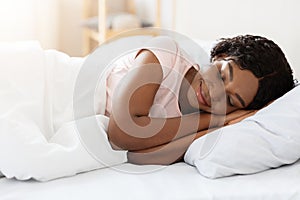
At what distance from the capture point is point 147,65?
50.2 inches

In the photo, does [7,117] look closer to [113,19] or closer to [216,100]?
[216,100]

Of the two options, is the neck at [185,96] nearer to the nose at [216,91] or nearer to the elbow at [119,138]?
the nose at [216,91]

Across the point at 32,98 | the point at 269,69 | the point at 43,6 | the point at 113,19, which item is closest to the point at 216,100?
the point at 269,69

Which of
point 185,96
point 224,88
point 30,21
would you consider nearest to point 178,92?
point 185,96

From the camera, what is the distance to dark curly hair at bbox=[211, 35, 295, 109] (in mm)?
1290

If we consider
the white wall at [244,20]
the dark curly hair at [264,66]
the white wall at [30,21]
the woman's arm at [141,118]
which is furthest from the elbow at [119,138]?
the white wall at [30,21]

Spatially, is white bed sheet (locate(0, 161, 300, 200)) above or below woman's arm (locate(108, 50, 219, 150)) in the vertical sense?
below

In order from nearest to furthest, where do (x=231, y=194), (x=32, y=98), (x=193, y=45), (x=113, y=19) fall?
(x=231, y=194)
(x=32, y=98)
(x=193, y=45)
(x=113, y=19)

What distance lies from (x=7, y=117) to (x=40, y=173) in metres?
0.17

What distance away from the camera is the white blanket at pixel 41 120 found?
1072 mm

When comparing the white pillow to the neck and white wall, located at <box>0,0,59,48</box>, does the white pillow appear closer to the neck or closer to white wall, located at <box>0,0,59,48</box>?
the neck

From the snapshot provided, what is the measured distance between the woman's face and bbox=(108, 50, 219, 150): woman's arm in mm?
60

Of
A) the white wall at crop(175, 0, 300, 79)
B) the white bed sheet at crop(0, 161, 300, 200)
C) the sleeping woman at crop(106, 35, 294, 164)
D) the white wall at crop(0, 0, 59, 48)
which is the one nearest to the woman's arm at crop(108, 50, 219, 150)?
the sleeping woman at crop(106, 35, 294, 164)

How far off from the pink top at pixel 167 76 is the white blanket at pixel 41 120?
139 mm
